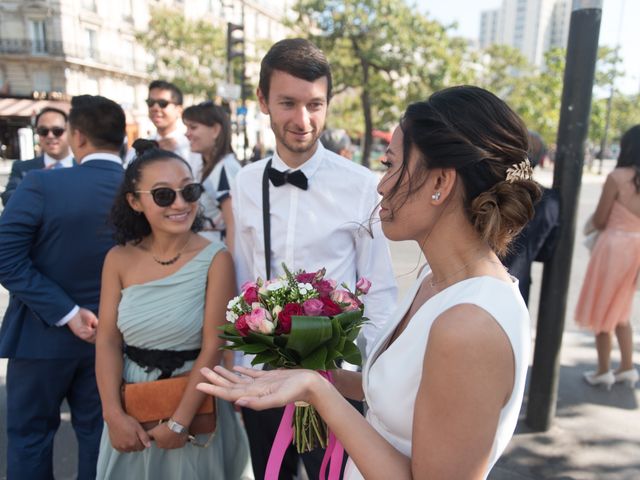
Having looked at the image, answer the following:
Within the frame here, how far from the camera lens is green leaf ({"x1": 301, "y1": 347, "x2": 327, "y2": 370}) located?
5.21ft

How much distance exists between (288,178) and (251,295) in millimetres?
913

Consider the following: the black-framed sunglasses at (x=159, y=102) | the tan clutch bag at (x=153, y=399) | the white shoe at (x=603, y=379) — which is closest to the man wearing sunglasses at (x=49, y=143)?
the black-framed sunglasses at (x=159, y=102)

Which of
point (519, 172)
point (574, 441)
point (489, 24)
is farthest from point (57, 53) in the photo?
point (489, 24)

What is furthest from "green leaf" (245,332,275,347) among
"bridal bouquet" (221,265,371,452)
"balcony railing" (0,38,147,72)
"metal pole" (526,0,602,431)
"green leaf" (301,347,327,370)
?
"balcony railing" (0,38,147,72)

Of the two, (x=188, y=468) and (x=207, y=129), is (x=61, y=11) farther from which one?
(x=188, y=468)

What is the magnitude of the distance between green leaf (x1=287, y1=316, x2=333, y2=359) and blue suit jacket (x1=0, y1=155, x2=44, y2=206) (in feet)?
11.9

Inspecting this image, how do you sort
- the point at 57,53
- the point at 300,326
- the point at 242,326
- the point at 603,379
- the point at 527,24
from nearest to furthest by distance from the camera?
the point at 300,326 < the point at 242,326 < the point at 603,379 < the point at 57,53 < the point at 527,24

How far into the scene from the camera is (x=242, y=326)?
1.63 m

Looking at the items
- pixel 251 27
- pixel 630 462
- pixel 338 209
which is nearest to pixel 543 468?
pixel 630 462

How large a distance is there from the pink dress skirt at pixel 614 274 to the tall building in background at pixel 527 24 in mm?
157802

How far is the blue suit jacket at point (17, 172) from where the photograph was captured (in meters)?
4.15

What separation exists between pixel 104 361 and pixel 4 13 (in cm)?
4418

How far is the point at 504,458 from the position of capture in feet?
11.3

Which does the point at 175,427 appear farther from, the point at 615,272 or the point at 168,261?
the point at 615,272
